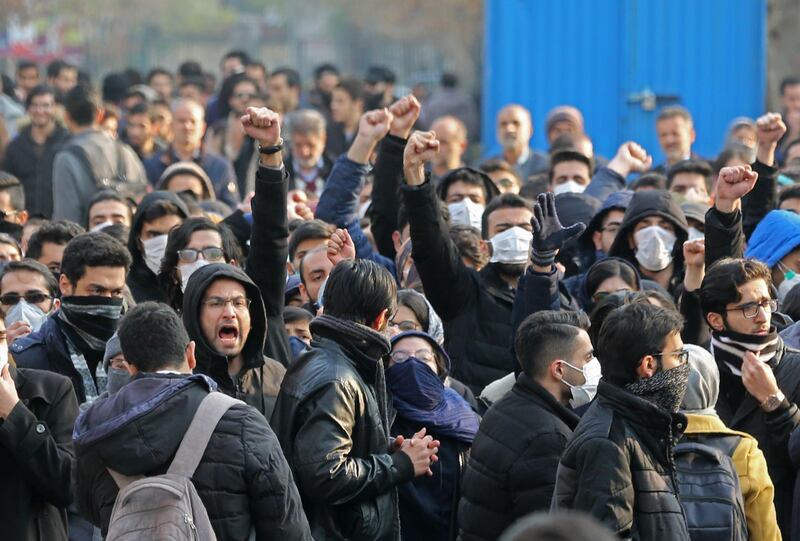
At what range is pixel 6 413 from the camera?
5.88m

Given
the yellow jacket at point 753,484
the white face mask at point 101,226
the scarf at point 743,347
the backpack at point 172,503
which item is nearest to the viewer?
the backpack at point 172,503

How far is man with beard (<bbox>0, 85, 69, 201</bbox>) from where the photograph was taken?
1437 cm

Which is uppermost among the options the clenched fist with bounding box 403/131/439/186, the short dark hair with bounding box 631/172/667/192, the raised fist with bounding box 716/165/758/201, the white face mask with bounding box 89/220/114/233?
the clenched fist with bounding box 403/131/439/186

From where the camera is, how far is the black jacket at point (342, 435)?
5.77m

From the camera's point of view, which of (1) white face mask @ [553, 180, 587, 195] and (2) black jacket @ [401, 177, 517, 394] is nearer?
(2) black jacket @ [401, 177, 517, 394]

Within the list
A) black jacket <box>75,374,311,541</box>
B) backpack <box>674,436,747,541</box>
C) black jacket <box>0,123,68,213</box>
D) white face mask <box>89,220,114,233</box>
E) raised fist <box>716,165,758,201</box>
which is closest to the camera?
black jacket <box>75,374,311,541</box>

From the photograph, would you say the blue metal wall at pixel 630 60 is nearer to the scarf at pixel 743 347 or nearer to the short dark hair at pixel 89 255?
the short dark hair at pixel 89 255

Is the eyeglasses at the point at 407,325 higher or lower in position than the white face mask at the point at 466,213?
lower

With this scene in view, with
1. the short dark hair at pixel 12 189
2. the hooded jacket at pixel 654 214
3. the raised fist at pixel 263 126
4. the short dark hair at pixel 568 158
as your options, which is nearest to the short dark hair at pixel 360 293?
the raised fist at pixel 263 126

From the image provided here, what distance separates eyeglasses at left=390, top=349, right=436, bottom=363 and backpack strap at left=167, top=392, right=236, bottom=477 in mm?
1539

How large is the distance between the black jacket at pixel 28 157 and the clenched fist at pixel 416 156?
22.9ft

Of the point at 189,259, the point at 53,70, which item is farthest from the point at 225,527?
the point at 53,70

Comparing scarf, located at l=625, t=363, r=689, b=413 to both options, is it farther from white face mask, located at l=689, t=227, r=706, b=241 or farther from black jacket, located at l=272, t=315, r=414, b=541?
white face mask, located at l=689, t=227, r=706, b=241

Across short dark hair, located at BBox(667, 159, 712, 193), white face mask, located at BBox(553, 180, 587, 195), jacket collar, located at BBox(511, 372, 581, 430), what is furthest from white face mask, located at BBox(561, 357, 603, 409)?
white face mask, located at BBox(553, 180, 587, 195)
